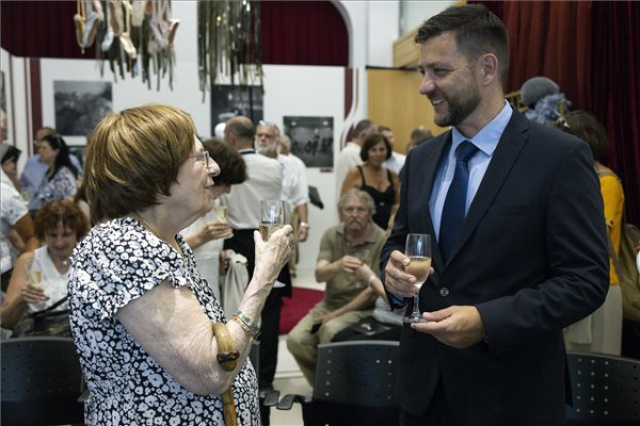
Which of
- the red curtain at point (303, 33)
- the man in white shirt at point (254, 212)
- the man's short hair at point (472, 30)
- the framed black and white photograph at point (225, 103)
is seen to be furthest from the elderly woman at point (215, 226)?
the red curtain at point (303, 33)

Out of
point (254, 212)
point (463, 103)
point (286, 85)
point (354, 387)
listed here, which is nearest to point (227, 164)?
point (254, 212)

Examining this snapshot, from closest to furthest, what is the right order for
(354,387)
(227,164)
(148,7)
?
(354,387), (227,164), (148,7)

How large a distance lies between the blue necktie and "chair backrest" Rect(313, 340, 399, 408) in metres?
0.78

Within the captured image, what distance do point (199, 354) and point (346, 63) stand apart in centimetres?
947

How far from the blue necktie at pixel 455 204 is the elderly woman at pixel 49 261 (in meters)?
2.38

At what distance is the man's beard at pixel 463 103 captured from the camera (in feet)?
5.54

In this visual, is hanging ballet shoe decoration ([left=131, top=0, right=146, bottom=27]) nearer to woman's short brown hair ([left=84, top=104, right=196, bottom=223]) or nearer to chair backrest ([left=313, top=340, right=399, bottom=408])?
chair backrest ([left=313, top=340, right=399, bottom=408])

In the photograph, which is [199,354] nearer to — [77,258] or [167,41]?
[77,258]

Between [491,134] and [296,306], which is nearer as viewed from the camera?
[491,134]

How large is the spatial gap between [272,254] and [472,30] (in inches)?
32.1

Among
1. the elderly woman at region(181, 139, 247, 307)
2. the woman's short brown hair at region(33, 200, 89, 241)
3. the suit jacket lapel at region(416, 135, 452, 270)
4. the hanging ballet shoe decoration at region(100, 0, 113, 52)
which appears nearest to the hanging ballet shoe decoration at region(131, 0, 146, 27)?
the hanging ballet shoe decoration at region(100, 0, 113, 52)

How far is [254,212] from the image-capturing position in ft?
13.2

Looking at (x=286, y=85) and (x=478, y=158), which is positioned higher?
(x=286, y=85)

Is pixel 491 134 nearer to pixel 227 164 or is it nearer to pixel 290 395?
pixel 290 395
